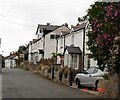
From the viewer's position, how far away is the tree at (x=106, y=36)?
15.6 meters

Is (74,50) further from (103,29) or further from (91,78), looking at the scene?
(103,29)

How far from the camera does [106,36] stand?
15.8 metres

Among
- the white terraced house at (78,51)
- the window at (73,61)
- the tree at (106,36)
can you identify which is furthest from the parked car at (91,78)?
the window at (73,61)

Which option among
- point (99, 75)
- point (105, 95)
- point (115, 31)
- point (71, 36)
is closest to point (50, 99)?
point (105, 95)

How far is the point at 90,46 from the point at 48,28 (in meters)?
59.7

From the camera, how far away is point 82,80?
26.2m

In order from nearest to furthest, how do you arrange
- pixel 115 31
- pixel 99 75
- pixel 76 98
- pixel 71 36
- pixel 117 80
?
pixel 115 31 < pixel 117 80 < pixel 76 98 < pixel 99 75 < pixel 71 36

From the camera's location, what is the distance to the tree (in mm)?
15570

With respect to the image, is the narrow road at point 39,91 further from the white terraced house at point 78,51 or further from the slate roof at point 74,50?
the slate roof at point 74,50

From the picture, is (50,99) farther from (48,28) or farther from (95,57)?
(48,28)

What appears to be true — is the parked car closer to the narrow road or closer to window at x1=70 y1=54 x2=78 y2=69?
the narrow road

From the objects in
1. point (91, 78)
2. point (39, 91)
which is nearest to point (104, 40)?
point (39, 91)

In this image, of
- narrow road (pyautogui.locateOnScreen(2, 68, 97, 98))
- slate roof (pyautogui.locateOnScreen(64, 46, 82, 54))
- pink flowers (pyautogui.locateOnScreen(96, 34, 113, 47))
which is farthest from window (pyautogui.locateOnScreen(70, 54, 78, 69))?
pink flowers (pyautogui.locateOnScreen(96, 34, 113, 47))

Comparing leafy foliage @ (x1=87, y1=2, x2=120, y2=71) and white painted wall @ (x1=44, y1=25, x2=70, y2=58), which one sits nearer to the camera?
leafy foliage @ (x1=87, y1=2, x2=120, y2=71)
